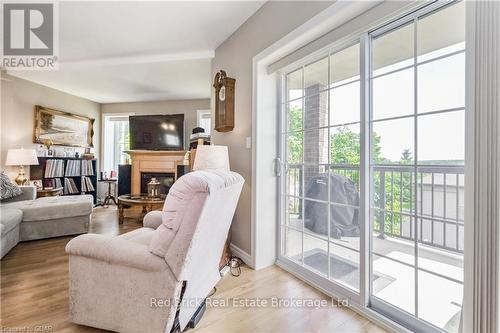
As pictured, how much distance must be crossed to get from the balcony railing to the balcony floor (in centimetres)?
6

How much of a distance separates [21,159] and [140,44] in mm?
2665

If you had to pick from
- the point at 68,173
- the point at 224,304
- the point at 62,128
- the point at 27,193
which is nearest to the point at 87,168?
the point at 68,173

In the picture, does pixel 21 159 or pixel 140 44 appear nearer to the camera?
pixel 140 44

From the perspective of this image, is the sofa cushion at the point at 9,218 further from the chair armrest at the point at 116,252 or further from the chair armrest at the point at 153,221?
the chair armrest at the point at 116,252

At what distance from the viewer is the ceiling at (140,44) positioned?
2361 mm

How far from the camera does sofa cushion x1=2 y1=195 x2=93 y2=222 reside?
9.89ft

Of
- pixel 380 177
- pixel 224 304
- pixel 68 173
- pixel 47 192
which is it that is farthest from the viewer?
pixel 68 173

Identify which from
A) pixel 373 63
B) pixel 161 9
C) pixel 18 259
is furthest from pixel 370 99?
pixel 18 259

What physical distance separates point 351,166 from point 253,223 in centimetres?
108

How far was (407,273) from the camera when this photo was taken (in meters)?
1.52

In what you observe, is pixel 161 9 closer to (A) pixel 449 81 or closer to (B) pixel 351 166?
(B) pixel 351 166

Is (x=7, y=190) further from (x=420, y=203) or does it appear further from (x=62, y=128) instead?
(x=420, y=203)

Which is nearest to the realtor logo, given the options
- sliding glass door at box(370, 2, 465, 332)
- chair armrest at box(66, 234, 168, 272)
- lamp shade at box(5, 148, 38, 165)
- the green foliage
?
lamp shade at box(5, 148, 38, 165)

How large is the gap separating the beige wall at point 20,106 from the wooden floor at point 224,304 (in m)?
2.45
